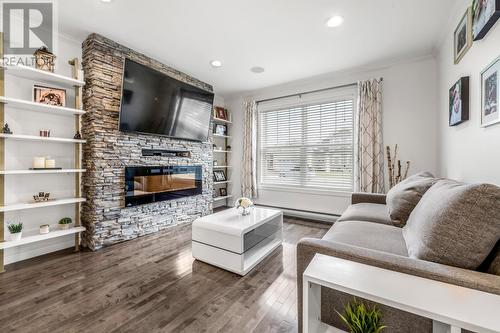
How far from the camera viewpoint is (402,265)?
3.07 feet

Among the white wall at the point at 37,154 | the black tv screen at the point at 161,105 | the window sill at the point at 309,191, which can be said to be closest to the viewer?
the white wall at the point at 37,154

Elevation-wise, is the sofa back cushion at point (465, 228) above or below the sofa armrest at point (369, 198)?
above

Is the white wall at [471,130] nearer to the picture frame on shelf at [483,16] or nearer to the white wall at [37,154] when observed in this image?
the picture frame on shelf at [483,16]

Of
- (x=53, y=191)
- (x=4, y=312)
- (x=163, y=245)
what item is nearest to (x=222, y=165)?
(x=163, y=245)

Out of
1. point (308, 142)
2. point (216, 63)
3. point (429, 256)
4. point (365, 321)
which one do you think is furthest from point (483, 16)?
point (216, 63)

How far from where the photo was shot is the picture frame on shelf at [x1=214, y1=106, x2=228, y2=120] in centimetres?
452

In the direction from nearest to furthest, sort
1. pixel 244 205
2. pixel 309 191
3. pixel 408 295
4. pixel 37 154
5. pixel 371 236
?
pixel 408 295
pixel 371 236
pixel 37 154
pixel 244 205
pixel 309 191

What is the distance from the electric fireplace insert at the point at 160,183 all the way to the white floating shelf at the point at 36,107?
0.86m

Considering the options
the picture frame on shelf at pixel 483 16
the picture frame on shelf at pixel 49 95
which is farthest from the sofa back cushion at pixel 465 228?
the picture frame on shelf at pixel 49 95

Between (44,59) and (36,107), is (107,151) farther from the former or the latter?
(44,59)

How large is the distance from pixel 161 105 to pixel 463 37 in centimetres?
331

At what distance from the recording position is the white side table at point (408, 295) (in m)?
0.67

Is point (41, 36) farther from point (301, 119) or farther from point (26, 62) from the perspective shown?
point (301, 119)

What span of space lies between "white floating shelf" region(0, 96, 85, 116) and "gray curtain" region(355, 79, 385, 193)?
3.70m
